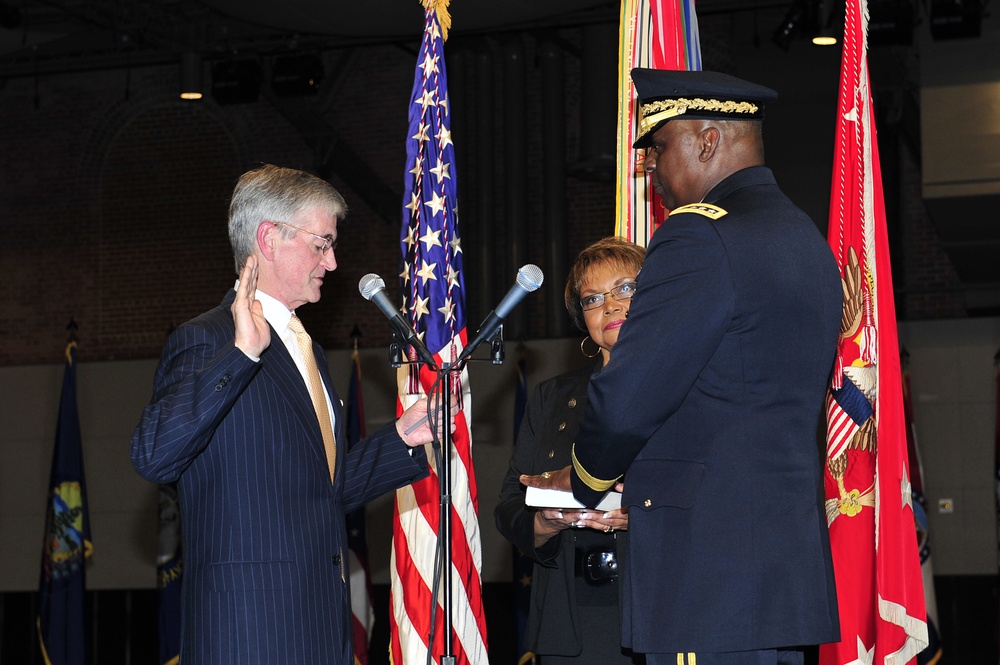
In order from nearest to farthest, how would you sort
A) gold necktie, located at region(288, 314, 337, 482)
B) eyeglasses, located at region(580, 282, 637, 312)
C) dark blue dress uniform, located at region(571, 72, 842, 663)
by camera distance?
1. dark blue dress uniform, located at region(571, 72, 842, 663)
2. gold necktie, located at region(288, 314, 337, 482)
3. eyeglasses, located at region(580, 282, 637, 312)

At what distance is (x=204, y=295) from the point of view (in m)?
12.0

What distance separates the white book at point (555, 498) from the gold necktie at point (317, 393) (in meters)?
0.48

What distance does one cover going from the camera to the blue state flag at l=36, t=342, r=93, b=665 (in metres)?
7.09

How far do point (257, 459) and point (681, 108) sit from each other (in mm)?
1072

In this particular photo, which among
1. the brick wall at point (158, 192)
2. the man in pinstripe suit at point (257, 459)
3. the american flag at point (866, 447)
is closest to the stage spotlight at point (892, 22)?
the brick wall at point (158, 192)

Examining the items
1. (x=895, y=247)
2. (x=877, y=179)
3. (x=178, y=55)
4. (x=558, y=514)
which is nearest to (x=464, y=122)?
(x=178, y=55)

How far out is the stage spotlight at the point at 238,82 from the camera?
374 inches

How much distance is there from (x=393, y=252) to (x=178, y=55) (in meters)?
2.97

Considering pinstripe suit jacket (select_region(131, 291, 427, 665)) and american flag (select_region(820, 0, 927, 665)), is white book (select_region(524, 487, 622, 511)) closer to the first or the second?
pinstripe suit jacket (select_region(131, 291, 427, 665))

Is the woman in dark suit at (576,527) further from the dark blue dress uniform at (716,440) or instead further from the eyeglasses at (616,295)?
the dark blue dress uniform at (716,440)

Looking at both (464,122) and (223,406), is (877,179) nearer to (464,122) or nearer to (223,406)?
(223,406)

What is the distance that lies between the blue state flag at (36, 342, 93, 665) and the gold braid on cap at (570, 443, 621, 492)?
580 cm

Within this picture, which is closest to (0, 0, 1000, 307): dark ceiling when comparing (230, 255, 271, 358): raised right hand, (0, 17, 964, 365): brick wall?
(0, 17, 964, 365): brick wall

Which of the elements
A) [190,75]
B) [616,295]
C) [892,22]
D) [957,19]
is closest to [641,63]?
[616,295]
